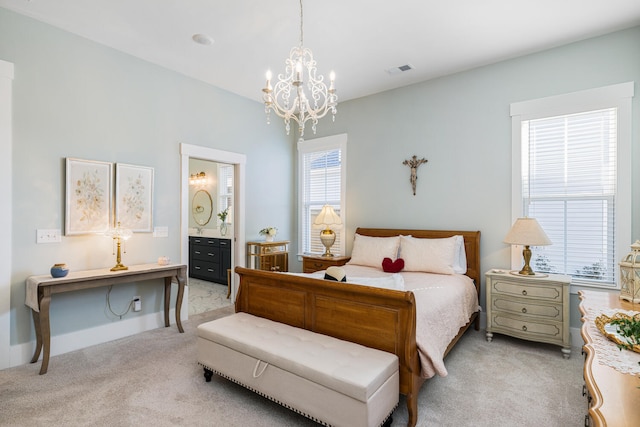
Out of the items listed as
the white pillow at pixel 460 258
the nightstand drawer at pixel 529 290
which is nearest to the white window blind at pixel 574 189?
the nightstand drawer at pixel 529 290

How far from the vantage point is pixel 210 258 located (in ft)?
21.1

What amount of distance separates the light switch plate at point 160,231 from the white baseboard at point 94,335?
0.92m

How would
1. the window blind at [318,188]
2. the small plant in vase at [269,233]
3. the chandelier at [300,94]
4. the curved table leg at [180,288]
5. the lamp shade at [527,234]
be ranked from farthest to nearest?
1. the window blind at [318,188]
2. the small plant in vase at [269,233]
3. the curved table leg at [180,288]
4. the lamp shade at [527,234]
5. the chandelier at [300,94]

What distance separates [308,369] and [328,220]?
9.52ft

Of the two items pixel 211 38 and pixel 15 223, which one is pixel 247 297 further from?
pixel 211 38

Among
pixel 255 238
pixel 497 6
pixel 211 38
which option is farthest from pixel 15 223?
pixel 497 6

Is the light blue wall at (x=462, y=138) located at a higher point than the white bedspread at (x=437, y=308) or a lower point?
higher

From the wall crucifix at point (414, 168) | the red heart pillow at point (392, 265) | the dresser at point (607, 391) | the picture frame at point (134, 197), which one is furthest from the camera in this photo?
the wall crucifix at point (414, 168)

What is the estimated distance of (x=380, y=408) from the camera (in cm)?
181

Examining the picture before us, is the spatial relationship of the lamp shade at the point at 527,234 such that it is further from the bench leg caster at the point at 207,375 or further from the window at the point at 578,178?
the bench leg caster at the point at 207,375

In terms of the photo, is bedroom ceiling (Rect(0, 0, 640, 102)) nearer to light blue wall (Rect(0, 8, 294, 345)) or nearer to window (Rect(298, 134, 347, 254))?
light blue wall (Rect(0, 8, 294, 345))

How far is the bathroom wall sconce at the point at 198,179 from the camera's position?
23.3 feet

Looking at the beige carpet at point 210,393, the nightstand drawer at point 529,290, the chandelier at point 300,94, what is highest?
the chandelier at point 300,94

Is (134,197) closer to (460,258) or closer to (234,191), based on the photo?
(234,191)
